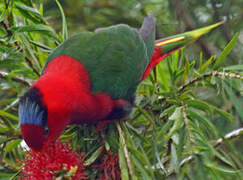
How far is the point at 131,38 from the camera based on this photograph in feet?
6.57

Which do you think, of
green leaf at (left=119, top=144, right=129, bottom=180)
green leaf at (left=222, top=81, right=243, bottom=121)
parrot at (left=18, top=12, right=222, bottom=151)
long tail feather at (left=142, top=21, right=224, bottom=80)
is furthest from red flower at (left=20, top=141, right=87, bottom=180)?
long tail feather at (left=142, top=21, right=224, bottom=80)

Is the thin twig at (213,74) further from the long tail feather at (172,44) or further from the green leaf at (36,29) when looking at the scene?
the green leaf at (36,29)

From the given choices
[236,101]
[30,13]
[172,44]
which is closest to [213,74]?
[236,101]

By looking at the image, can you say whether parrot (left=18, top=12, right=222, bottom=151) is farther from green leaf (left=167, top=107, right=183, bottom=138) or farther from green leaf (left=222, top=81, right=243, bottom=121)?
green leaf (left=222, top=81, right=243, bottom=121)

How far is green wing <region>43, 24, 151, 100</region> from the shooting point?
5.77 ft

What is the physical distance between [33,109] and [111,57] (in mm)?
650

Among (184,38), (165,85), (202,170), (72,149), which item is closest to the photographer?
(202,170)

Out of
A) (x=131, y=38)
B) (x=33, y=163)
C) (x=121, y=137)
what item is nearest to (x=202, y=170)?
(x=121, y=137)

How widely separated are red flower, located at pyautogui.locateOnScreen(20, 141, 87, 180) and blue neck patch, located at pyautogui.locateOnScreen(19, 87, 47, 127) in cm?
12

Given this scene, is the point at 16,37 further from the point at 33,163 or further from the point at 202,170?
the point at 202,170

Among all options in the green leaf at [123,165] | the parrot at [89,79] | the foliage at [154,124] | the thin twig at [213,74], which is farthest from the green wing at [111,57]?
the green leaf at [123,165]

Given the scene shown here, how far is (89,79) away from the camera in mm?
1727

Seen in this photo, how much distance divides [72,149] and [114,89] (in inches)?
17.9

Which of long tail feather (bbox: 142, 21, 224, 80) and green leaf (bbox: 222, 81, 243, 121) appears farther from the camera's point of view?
long tail feather (bbox: 142, 21, 224, 80)
